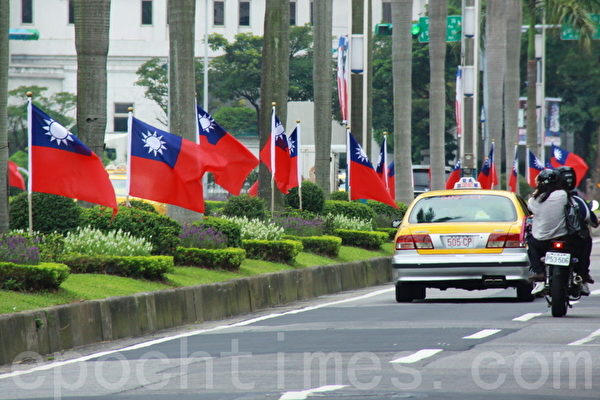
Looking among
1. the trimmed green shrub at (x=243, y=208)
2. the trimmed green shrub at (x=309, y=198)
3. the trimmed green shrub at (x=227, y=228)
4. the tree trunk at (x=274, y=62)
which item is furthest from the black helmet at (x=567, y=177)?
the trimmed green shrub at (x=309, y=198)

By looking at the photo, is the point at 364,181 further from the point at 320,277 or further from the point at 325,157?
the point at 320,277

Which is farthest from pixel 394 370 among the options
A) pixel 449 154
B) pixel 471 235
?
pixel 449 154

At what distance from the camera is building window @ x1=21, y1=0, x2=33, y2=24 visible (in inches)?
4264

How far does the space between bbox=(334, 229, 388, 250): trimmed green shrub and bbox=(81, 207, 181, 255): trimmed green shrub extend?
10.9 meters

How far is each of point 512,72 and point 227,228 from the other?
35.8 m

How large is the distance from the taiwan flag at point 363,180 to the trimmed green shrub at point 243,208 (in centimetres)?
418

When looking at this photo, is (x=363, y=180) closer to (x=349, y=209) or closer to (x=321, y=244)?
(x=349, y=209)

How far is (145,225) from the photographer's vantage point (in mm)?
20656

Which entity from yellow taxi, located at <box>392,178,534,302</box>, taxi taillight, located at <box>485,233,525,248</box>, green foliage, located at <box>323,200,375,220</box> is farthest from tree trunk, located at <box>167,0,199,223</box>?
green foliage, located at <box>323,200,375,220</box>

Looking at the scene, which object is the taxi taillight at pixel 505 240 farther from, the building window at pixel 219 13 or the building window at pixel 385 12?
the building window at pixel 385 12

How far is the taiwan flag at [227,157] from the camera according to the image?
23.5 metres

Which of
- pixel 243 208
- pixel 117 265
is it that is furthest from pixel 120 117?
pixel 117 265

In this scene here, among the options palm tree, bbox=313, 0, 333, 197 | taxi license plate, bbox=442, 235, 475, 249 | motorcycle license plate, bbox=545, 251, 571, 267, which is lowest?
taxi license plate, bbox=442, 235, 475, 249

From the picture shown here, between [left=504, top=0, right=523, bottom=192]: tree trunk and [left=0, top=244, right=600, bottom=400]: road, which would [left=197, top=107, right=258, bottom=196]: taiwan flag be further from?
[left=504, top=0, right=523, bottom=192]: tree trunk
